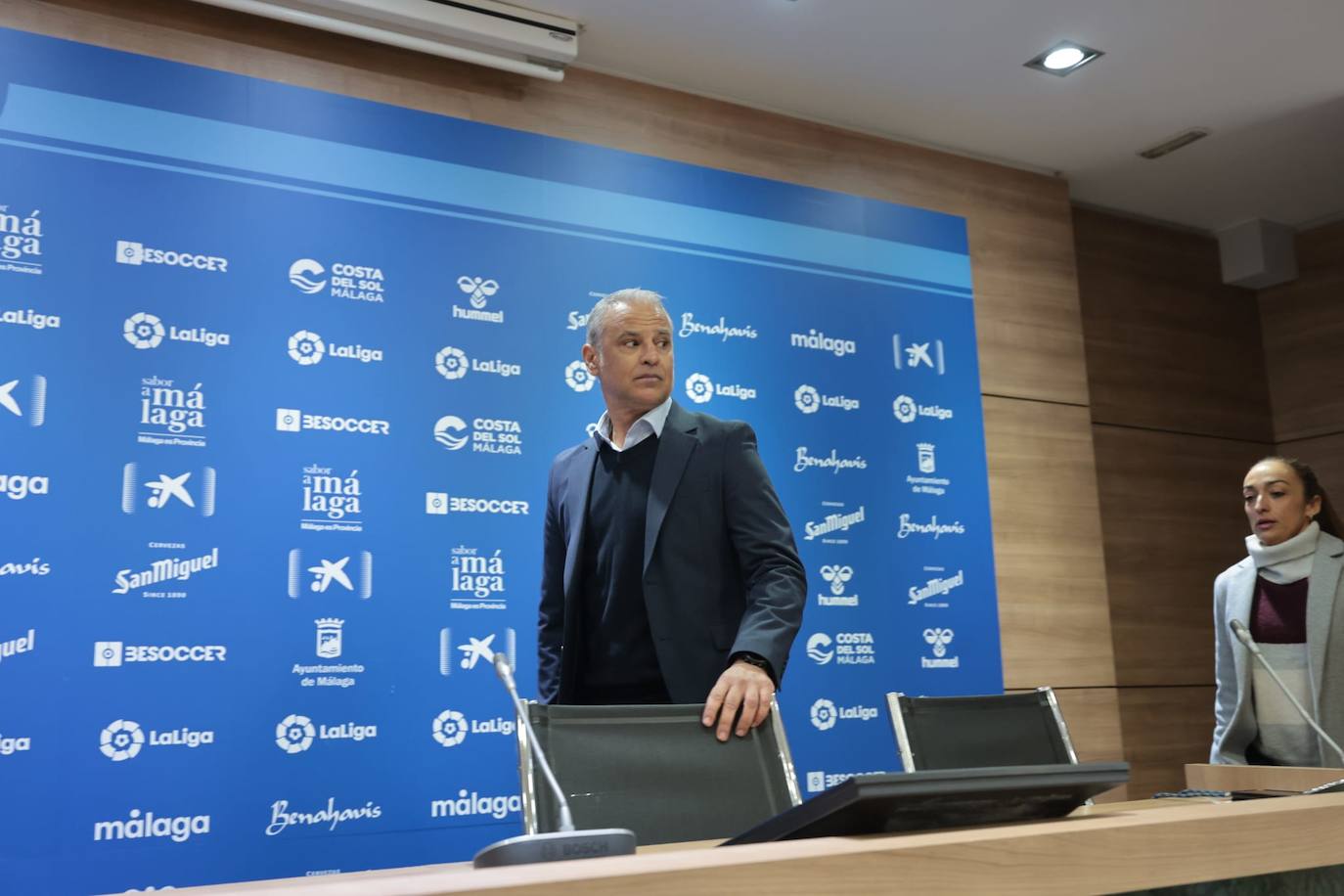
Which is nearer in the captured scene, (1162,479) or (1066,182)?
(1066,182)

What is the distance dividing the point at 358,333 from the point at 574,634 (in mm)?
1605

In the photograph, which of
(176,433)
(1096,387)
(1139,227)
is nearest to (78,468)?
(176,433)

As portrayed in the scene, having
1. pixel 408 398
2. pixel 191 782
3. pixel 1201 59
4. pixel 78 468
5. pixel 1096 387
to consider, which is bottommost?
pixel 191 782

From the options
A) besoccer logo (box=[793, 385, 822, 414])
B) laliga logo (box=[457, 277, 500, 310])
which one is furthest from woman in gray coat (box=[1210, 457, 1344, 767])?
laliga logo (box=[457, 277, 500, 310])

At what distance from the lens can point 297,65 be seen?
3.74 meters

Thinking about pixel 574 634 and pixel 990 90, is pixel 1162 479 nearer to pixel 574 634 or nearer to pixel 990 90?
pixel 990 90

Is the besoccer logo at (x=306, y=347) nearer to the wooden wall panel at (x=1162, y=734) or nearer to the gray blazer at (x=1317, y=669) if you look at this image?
the gray blazer at (x=1317, y=669)

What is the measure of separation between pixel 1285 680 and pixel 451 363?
2.72m

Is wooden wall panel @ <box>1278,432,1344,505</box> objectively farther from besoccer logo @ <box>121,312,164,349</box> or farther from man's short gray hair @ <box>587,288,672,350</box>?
besoccer logo @ <box>121,312,164,349</box>

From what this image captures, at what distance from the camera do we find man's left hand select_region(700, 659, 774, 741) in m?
1.83

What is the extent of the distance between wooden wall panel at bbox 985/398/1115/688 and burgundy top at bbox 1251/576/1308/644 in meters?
1.22

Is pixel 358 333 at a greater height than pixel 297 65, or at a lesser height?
lesser

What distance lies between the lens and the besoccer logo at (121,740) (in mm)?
3070

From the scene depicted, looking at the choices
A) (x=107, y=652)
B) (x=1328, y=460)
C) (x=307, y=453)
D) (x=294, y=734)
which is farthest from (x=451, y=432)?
(x=1328, y=460)
